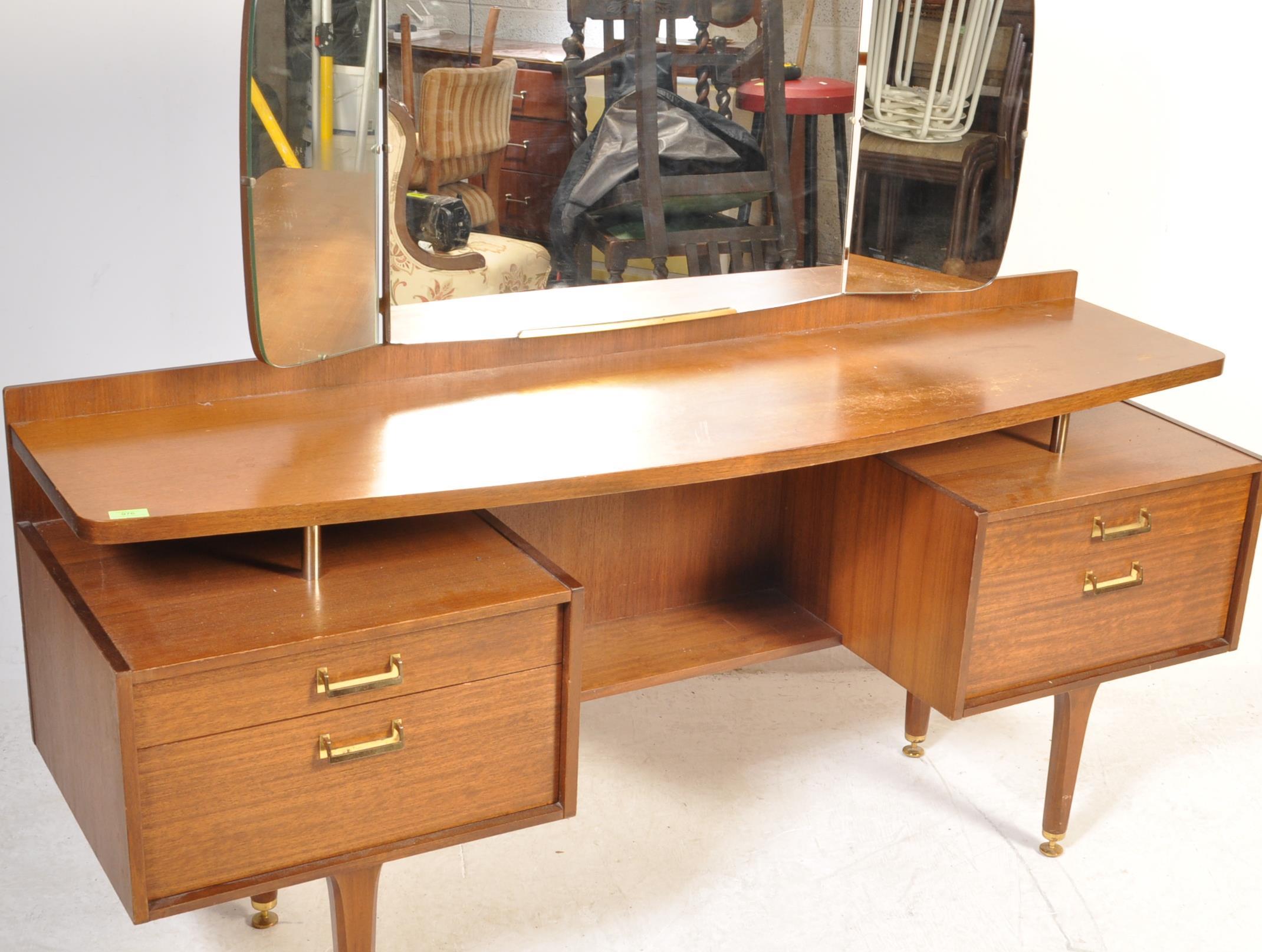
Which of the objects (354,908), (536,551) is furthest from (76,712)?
(536,551)

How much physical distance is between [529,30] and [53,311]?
3.20 ft

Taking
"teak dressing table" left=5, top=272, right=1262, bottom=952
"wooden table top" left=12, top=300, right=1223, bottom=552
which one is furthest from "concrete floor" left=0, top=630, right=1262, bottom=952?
"wooden table top" left=12, top=300, right=1223, bottom=552

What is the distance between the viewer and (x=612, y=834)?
6.79 feet

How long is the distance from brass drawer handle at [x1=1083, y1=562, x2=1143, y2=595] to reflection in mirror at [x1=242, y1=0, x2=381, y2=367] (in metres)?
0.96

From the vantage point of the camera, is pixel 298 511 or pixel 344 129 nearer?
pixel 298 511

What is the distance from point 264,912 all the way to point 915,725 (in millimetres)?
1051

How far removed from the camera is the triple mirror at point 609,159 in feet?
4.95

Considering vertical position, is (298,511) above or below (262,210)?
below

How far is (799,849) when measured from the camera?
2.05 m

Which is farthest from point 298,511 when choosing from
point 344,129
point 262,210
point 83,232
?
point 83,232

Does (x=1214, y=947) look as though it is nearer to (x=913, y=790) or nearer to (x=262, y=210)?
(x=913, y=790)

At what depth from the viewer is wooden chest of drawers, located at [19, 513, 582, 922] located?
4.31ft

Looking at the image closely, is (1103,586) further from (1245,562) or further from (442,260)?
(442,260)

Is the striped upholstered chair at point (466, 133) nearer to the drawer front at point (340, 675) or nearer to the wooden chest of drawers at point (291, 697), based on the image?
the wooden chest of drawers at point (291, 697)
